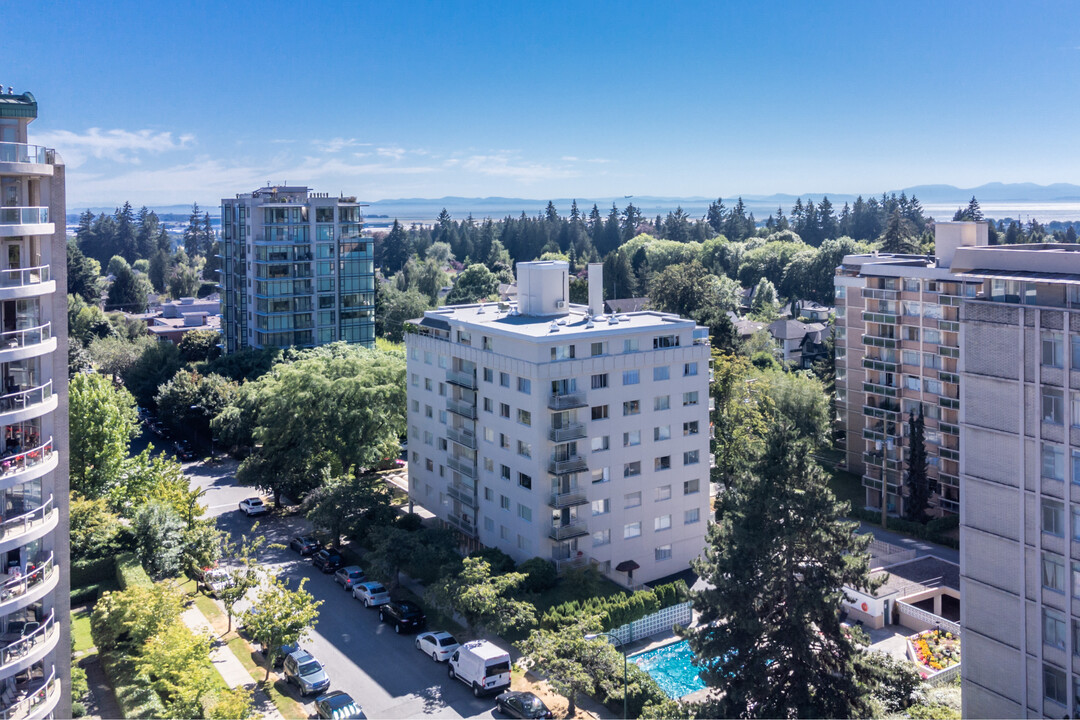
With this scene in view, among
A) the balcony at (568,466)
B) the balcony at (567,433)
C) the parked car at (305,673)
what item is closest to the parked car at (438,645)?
the parked car at (305,673)

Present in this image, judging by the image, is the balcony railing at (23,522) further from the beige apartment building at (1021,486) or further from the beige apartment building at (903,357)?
the beige apartment building at (903,357)

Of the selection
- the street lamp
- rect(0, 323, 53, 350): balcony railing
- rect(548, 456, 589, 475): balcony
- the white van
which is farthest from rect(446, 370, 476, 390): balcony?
rect(0, 323, 53, 350): balcony railing

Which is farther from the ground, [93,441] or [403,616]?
[93,441]

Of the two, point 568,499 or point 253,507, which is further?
point 253,507

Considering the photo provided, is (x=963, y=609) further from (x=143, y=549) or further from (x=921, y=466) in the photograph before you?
(x=143, y=549)

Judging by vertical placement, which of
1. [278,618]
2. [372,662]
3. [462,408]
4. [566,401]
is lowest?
[372,662]

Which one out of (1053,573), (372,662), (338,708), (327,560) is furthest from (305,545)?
(1053,573)

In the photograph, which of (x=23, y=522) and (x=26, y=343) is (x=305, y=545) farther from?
(x=26, y=343)
